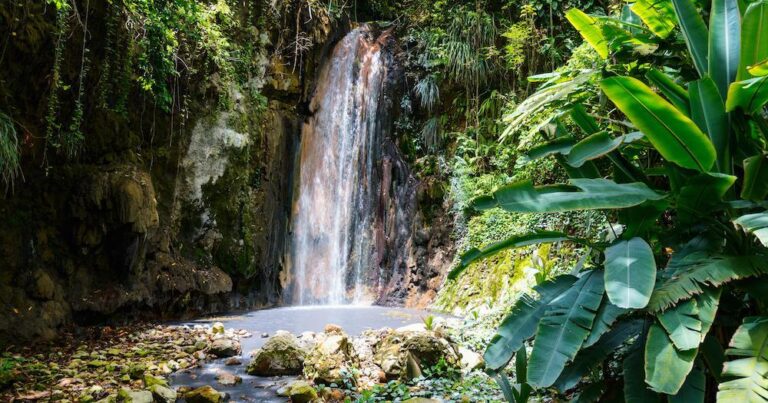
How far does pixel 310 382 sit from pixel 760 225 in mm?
3515

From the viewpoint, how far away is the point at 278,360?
15.5 feet

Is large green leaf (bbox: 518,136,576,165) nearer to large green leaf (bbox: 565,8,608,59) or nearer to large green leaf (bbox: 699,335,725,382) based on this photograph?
large green leaf (bbox: 699,335,725,382)

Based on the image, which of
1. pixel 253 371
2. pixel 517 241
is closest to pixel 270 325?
pixel 253 371

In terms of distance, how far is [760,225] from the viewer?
202 cm

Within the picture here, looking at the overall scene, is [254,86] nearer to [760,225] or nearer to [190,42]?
[190,42]

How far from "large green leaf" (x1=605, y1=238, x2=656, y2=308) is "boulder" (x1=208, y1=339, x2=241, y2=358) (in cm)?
A: 438

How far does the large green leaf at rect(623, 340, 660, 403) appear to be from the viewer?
2.07 m

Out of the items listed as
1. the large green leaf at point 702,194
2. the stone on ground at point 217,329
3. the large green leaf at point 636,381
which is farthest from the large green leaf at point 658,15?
the stone on ground at point 217,329

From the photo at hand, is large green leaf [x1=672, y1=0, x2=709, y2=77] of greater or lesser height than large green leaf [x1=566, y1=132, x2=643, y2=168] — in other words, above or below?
above

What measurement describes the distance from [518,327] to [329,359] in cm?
240

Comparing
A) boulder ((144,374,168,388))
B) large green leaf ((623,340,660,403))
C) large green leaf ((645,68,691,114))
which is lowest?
boulder ((144,374,168,388))

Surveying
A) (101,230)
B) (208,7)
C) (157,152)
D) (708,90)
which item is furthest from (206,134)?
(708,90)

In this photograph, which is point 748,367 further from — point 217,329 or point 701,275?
point 217,329

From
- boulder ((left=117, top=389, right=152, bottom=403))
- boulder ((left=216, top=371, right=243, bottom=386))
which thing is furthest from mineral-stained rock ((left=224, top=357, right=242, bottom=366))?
boulder ((left=117, top=389, right=152, bottom=403))
